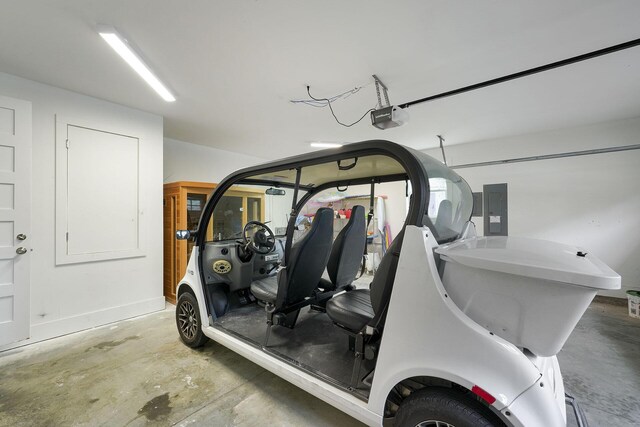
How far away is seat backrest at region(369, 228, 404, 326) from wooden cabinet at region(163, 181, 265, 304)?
2708 millimetres

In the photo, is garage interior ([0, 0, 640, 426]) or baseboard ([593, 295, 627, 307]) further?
baseboard ([593, 295, 627, 307])

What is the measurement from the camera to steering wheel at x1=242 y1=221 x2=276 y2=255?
2584 mm

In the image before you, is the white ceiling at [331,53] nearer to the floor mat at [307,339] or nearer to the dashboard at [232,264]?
the dashboard at [232,264]

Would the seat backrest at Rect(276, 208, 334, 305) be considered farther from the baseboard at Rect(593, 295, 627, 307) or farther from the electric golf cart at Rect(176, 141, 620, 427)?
the baseboard at Rect(593, 295, 627, 307)

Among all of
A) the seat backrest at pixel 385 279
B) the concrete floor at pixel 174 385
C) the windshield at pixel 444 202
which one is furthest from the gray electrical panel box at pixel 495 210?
the seat backrest at pixel 385 279

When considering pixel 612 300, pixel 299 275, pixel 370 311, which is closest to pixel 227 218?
pixel 299 275

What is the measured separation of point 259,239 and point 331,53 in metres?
1.99

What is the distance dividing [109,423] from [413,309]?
83.1 inches

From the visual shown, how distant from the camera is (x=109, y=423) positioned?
5.26 feet

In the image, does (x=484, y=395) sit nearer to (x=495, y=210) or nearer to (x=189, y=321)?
(x=189, y=321)

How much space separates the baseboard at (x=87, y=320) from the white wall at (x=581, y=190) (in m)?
6.43

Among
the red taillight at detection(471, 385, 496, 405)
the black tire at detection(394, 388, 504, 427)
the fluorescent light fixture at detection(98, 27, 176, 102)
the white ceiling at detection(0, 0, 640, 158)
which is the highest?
the white ceiling at detection(0, 0, 640, 158)

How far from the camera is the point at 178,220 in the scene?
3875mm

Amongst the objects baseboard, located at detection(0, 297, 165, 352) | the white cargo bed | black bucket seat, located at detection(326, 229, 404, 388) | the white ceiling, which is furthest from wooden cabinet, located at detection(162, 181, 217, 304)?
the white cargo bed
